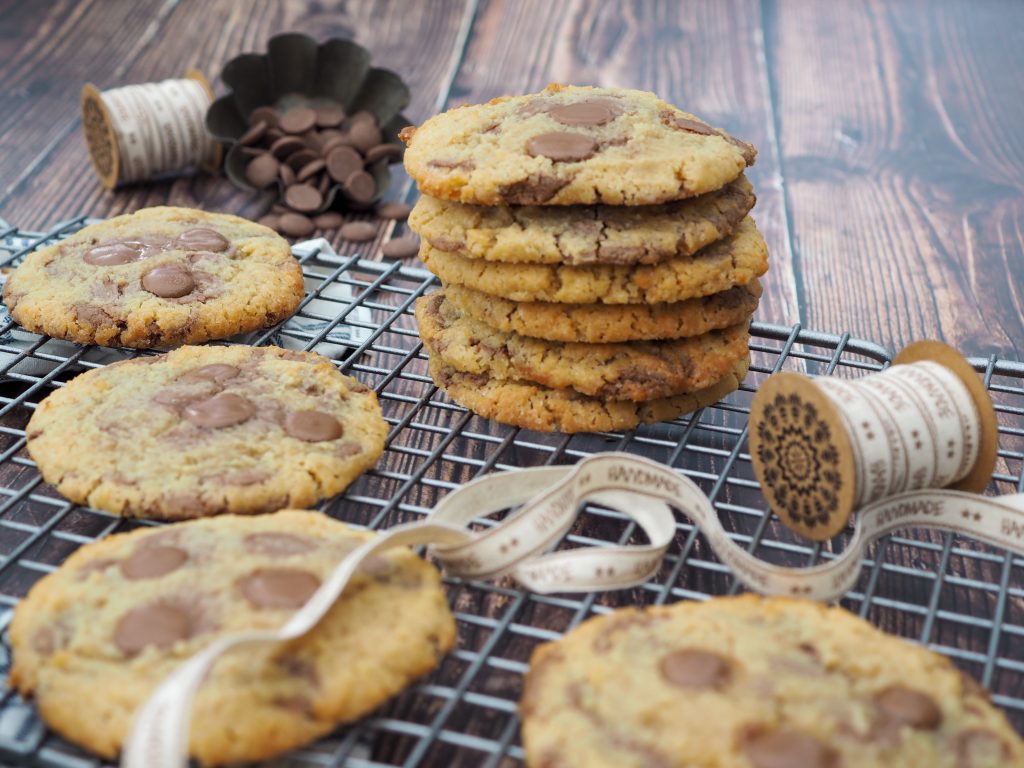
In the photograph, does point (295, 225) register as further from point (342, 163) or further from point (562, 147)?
point (562, 147)

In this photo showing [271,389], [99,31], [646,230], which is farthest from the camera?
[99,31]

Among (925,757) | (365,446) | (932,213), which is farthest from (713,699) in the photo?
(932,213)

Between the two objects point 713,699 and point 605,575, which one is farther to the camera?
point 605,575

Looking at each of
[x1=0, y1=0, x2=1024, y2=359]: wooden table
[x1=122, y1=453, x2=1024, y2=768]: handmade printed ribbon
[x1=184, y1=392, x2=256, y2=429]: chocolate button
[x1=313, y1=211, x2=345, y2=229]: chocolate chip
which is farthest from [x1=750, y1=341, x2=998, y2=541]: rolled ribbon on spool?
[x1=313, y1=211, x2=345, y2=229]: chocolate chip

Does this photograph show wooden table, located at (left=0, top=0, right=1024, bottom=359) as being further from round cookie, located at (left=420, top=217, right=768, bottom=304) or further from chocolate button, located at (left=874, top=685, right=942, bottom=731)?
chocolate button, located at (left=874, top=685, right=942, bottom=731)

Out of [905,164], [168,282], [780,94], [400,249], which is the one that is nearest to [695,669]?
[168,282]

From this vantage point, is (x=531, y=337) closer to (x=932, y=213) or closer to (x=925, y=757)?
(x=925, y=757)

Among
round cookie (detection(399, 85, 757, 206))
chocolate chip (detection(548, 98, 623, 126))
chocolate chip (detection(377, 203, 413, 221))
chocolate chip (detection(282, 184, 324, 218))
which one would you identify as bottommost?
chocolate chip (detection(377, 203, 413, 221))
